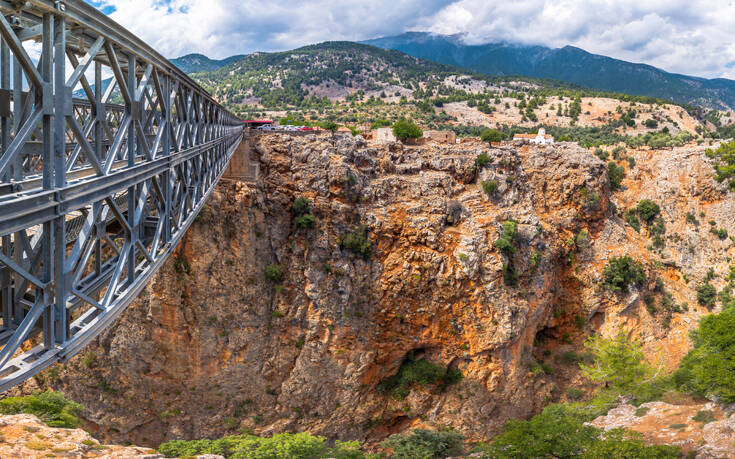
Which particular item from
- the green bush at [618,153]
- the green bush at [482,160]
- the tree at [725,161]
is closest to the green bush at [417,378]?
the green bush at [482,160]

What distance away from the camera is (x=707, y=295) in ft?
110

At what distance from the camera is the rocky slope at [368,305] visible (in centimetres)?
2220

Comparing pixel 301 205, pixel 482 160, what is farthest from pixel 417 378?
pixel 482 160

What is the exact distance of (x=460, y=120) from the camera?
219ft

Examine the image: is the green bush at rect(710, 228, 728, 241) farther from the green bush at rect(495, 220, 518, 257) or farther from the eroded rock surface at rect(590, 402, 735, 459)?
the eroded rock surface at rect(590, 402, 735, 459)

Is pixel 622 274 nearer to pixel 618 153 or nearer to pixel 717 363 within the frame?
pixel 717 363

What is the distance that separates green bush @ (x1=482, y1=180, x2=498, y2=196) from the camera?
1151 inches

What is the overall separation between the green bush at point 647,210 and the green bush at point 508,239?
66.3 feet

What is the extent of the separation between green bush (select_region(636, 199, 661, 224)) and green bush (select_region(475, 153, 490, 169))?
20.7 meters

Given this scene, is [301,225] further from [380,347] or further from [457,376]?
[457,376]

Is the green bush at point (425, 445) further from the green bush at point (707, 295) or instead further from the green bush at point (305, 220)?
the green bush at point (707, 295)

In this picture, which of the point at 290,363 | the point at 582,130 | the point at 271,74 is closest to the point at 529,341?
the point at 290,363

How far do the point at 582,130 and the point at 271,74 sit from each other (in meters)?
69.8

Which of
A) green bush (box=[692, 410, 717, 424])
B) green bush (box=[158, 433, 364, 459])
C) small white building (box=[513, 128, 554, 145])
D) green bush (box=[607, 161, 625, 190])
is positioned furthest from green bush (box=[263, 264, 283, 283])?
green bush (box=[607, 161, 625, 190])
